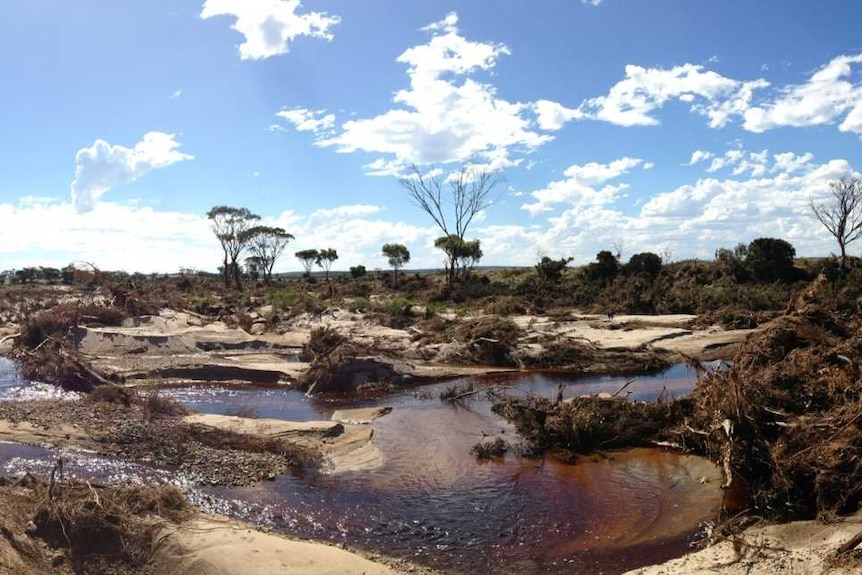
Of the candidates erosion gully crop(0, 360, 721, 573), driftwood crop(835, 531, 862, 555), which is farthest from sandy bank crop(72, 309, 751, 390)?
driftwood crop(835, 531, 862, 555)

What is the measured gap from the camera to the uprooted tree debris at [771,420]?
28.0 feet

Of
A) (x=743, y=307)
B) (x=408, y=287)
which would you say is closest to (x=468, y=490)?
(x=743, y=307)

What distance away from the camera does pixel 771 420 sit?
10.1 m

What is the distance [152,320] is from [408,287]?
31.2m

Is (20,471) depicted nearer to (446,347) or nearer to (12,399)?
(12,399)

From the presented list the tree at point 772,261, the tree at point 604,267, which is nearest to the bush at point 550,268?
the tree at point 604,267

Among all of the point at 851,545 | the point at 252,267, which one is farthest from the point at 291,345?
the point at 252,267

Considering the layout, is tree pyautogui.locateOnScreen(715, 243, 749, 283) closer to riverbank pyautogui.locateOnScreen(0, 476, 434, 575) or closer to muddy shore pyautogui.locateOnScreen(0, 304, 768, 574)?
muddy shore pyautogui.locateOnScreen(0, 304, 768, 574)

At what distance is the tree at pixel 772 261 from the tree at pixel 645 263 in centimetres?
724

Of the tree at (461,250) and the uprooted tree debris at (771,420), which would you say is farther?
the tree at (461,250)

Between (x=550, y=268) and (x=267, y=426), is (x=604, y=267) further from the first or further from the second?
(x=267, y=426)

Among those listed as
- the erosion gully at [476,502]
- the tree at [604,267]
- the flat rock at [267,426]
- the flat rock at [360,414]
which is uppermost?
the tree at [604,267]

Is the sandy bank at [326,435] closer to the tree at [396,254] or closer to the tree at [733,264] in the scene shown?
the tree at [733,264]

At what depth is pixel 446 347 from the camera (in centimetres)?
2458
